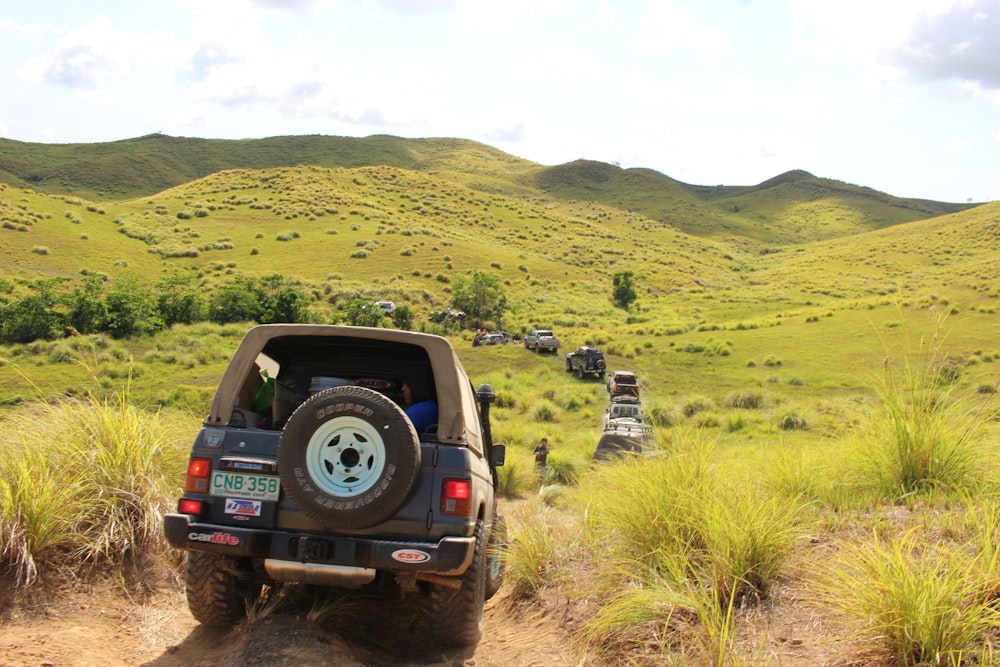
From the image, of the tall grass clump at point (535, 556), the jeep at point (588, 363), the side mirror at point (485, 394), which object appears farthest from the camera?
the jeep at point (588, 363)

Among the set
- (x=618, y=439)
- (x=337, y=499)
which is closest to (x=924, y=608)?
(x=337, y=499)

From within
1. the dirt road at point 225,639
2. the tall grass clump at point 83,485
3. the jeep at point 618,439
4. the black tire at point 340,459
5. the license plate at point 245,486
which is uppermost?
the black tire at point 340,459

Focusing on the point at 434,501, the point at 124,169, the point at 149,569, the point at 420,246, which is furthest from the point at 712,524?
the point at 124,169

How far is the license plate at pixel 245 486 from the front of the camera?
15.3 feet

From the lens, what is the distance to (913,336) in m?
43.5

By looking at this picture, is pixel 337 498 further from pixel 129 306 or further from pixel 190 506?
pixel 129 306

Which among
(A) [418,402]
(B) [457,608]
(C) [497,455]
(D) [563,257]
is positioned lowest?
(B) [457,608]

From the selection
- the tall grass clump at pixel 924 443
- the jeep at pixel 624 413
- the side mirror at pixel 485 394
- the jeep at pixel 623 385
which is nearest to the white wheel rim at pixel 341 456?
the side mirror at pixel 485 394

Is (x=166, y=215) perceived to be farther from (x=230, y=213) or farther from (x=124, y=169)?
(x=124, y=169)

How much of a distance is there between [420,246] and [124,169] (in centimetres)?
10175

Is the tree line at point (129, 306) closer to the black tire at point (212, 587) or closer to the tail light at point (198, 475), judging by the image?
the black tire at point (212, 587)

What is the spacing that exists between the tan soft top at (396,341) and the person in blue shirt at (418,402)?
27cm

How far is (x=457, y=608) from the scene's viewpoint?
191 inches

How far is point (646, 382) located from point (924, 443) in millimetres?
27165
